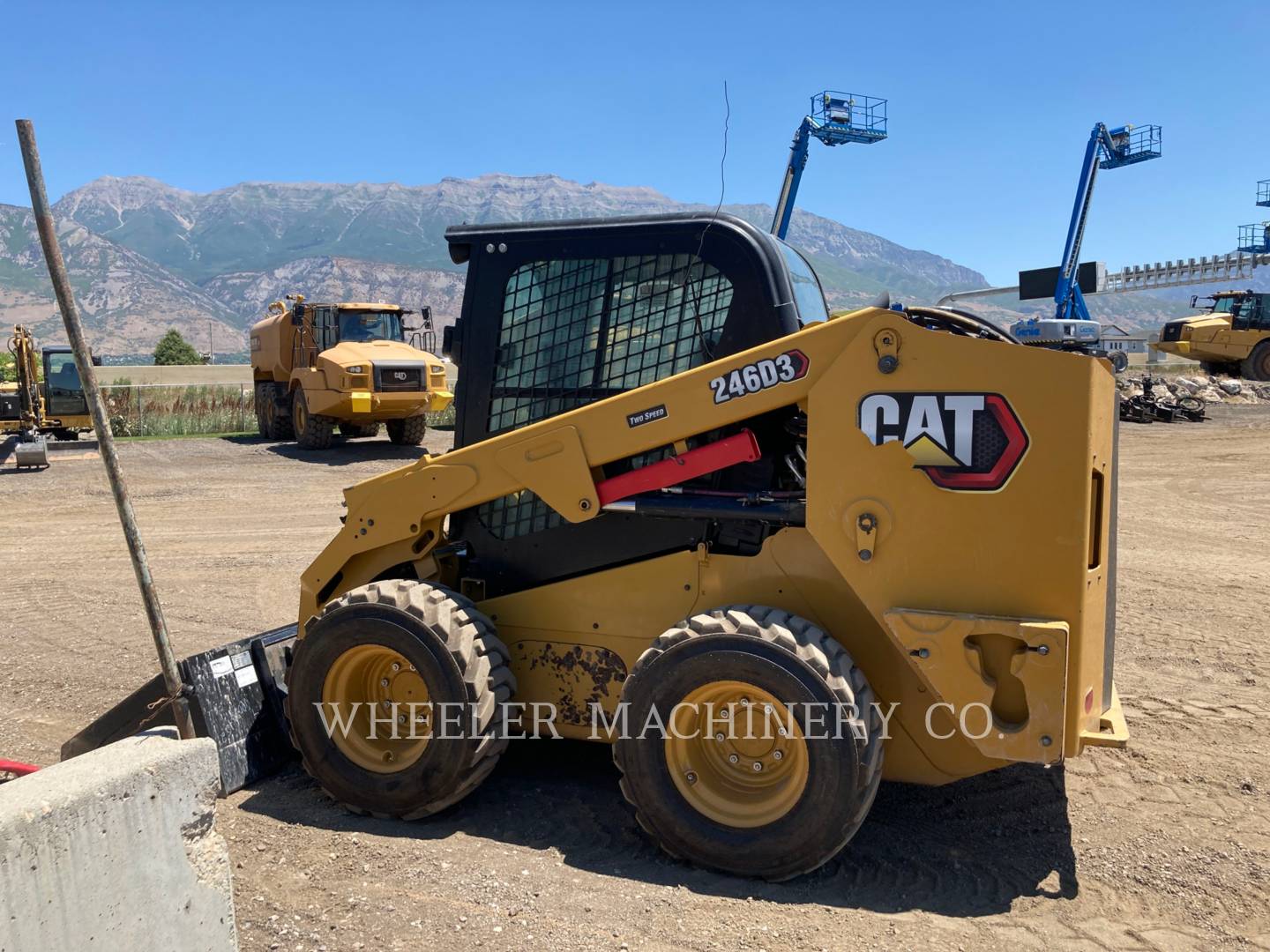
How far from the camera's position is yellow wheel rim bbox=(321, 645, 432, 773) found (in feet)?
14.3

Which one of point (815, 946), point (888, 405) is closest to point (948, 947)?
point (815, 946)

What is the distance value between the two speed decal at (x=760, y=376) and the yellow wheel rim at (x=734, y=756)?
1.11 m

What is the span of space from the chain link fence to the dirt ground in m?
17.2

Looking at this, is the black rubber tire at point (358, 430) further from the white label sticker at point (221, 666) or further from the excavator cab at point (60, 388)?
the white label sticker at point (221, 666)

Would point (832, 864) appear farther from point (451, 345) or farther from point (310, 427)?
point (310, 427)

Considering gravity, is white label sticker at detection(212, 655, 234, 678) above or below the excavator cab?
below

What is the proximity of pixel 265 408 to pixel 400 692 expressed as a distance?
18532 mm

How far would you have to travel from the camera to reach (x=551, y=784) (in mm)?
4691

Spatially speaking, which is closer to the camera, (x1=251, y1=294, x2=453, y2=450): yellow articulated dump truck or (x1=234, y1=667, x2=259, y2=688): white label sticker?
(x1=234, y1=667, x2=259, y2=688): white label sticker

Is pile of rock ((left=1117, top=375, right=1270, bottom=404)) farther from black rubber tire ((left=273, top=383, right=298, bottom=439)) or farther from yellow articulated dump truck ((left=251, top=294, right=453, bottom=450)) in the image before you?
black rubber tire ((left=273, top=383, right=298, bottom=439))

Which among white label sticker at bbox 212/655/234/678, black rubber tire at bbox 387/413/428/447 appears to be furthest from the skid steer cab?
black rubber tire at bbox 387/413/428/447

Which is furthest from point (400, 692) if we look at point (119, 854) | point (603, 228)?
point (603, 228)

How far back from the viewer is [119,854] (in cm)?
257

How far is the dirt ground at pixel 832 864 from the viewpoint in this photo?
3443 millimetres
